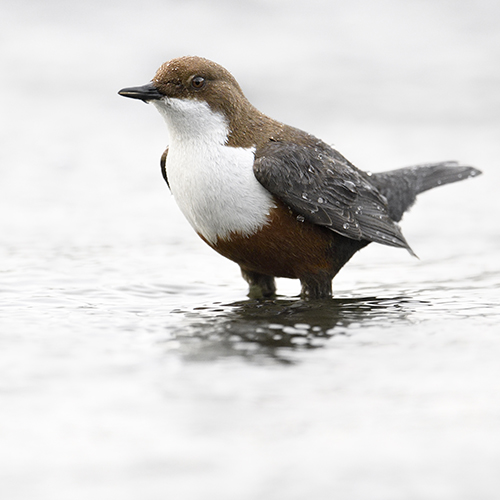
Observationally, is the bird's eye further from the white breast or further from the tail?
the tail

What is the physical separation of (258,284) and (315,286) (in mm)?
416

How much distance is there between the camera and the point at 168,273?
570 centimetres

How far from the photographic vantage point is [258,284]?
529 centimetres

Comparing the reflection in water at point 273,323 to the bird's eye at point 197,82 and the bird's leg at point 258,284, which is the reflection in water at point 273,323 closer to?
the bird's leg at point 258,284

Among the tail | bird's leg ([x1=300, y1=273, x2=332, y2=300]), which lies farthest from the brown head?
the tail

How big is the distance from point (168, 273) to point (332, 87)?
543 cm

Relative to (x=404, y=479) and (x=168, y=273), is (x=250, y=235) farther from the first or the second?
(x=404, y=479)

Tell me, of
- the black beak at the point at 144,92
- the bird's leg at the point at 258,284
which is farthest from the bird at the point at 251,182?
the bird's leg at the point at 258,284

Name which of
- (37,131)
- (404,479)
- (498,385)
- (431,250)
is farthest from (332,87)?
(404,479)

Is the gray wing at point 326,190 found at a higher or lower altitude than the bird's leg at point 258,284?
higher

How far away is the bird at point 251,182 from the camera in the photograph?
4.57 m

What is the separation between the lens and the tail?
5719 millimetres

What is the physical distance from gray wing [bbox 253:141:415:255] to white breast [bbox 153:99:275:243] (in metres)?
0.09

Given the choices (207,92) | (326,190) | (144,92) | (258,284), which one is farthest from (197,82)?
(258,284)
